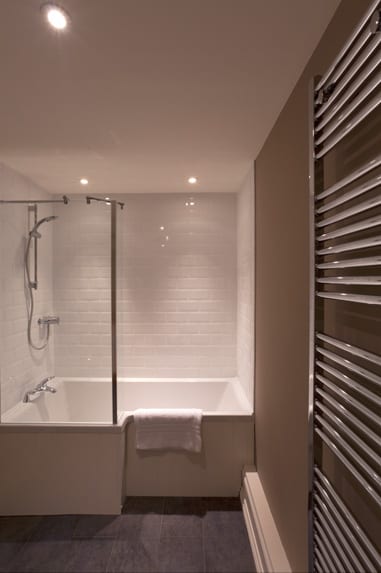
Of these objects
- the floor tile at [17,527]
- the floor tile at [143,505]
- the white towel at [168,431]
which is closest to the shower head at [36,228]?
the white towel at [168,431]

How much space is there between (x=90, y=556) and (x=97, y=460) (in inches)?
20.0

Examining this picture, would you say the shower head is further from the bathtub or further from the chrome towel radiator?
the chrome towel radiator

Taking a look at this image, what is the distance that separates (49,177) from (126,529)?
2642mm

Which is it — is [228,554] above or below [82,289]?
below

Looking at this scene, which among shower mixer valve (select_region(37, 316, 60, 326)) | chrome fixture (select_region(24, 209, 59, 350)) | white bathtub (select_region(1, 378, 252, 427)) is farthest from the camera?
shower mixer valve (select_region(37, 316, 60, 326))

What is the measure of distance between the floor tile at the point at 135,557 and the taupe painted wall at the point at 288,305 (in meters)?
0.73

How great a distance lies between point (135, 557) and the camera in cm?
174

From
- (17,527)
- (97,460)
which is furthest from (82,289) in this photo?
(17,527)

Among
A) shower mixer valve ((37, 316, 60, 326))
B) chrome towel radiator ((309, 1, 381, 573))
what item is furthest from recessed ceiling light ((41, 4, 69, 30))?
shower mixer valve ((37, 316, 60, 326))

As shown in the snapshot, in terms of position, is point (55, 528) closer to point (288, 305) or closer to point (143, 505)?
point (143, 505)

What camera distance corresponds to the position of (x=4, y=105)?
1515 millimetres

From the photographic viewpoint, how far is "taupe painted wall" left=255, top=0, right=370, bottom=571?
125cm

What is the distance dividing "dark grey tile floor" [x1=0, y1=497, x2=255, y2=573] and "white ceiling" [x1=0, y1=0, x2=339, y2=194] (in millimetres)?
2413

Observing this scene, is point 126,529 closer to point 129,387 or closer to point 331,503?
point 129,387
